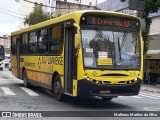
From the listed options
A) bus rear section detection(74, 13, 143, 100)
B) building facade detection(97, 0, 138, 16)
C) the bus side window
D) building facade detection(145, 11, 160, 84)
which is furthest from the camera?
building facade detection(97, 0, 138, 16)

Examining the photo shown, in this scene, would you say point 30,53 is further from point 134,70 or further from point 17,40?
point 134,70

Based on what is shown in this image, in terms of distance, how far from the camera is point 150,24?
3294 centimetres

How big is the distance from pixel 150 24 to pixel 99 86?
68.1 ft

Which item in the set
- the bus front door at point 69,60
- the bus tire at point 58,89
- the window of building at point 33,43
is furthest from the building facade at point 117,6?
the bus front door at point 69,60

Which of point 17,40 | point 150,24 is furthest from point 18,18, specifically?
point 17,40

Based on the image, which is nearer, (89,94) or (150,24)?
(89,94)

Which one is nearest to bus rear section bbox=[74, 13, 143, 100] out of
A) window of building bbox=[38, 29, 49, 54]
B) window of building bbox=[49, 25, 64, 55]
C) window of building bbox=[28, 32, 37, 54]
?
window of building bbox=[49, 25, 64, 55]

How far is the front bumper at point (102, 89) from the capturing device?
13.1 meters

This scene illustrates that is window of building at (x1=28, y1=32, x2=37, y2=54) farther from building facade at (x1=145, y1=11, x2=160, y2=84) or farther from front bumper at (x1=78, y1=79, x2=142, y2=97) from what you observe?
building facade at (x1=145, y1=11, x2=160, y2=84)

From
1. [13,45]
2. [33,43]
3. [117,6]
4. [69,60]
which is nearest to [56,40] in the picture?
[69,60]

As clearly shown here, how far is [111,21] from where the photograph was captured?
45.6 feet

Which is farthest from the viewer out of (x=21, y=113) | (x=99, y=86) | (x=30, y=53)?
(x=30, y=53)

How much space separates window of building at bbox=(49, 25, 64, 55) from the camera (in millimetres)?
15084

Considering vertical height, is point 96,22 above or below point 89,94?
above
